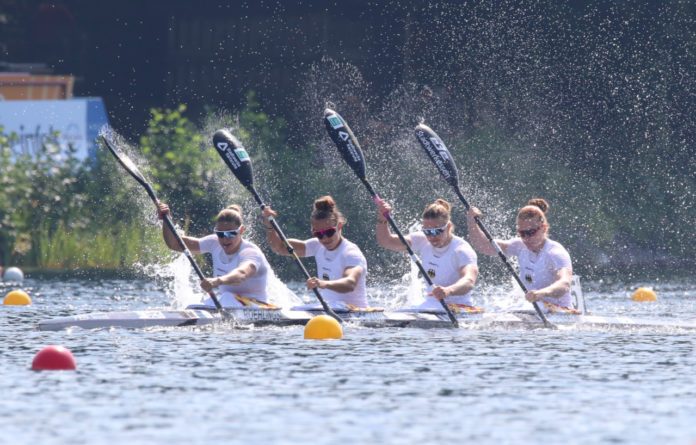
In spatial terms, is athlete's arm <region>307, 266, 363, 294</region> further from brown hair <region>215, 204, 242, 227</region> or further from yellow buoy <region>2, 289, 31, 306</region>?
yellow buoy <region>2, 289, 31, 306</region>

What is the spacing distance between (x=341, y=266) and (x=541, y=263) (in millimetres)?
→ 2097

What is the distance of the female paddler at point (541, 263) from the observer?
16.3m

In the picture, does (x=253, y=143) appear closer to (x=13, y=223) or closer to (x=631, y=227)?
(x=13, y=223)

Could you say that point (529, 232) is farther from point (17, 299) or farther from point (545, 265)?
point (17, 299)

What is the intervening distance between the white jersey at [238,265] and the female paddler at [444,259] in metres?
1.51

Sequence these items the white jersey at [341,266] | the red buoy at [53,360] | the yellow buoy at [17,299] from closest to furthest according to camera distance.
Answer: the red buoy at [53,360] < the white jersey at [341,266] < the yellow buoy at [17,299]

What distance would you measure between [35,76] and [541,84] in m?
10.4

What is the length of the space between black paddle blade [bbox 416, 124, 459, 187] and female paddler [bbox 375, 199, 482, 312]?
155 centimetres

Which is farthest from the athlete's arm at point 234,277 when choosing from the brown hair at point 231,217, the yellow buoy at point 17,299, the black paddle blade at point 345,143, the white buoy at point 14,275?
the white buoy at point 14,275

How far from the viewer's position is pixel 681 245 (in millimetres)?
30688

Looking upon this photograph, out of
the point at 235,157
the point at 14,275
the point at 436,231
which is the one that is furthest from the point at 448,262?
the point at 14,275

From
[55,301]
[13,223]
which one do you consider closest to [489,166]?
[13,223]

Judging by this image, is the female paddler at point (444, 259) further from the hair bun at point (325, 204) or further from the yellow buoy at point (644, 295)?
the yellow buoy at point (644, 295)

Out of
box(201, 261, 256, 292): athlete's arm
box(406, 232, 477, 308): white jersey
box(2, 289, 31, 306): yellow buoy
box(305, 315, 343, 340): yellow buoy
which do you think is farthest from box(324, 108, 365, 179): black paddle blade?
box(2, 289, 31, 306): yellow buoy
